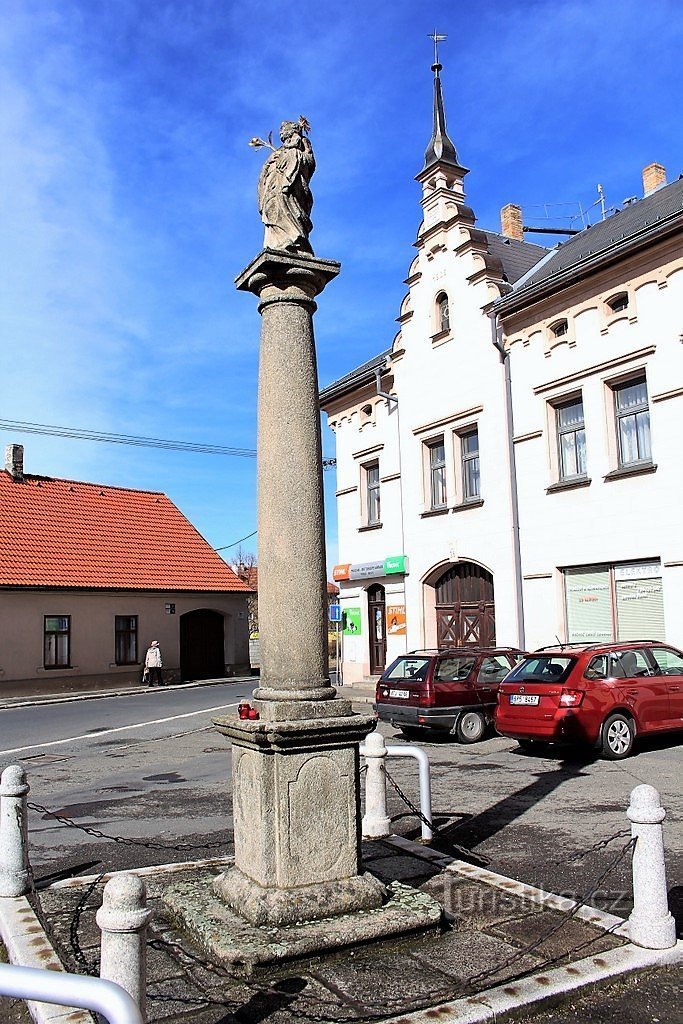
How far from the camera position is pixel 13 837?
6.53 meters

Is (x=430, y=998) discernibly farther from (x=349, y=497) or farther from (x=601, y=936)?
(x=349, y=497)

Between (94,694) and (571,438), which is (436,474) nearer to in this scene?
(571,438)

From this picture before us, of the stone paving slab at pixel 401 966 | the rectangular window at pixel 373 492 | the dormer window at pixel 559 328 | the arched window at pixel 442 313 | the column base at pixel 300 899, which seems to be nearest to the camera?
the stone paving slab at pixel 401 966

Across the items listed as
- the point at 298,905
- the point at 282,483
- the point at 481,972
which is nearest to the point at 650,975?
the point at 481,972

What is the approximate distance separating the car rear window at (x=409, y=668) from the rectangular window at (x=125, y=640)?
18.9m

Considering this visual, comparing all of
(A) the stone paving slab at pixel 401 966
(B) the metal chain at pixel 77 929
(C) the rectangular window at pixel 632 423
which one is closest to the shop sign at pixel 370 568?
(C) the rectangular window at pixel 632 423

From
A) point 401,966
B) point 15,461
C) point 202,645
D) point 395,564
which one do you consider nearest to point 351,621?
point 395,564

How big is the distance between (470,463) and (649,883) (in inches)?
667

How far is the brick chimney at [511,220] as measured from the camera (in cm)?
2789

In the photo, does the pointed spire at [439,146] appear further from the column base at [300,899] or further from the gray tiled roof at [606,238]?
the column base at [300,899]

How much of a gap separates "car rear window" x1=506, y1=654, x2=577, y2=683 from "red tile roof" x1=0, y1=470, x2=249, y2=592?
67.0 feet

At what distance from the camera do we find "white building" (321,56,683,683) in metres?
16.9

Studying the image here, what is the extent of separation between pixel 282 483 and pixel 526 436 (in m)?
14.5

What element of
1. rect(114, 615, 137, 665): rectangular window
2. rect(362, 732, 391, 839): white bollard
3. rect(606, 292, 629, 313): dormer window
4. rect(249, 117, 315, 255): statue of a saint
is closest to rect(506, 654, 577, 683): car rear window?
rect(362, 732, 391, 839): white bollard
